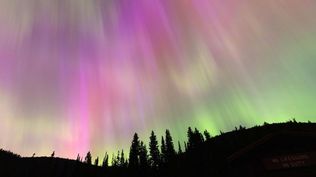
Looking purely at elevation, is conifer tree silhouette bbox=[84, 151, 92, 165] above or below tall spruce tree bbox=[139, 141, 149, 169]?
above

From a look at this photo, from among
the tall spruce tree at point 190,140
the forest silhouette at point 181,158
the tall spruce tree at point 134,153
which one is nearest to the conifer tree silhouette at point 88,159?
the forest silhouette at point 181,158

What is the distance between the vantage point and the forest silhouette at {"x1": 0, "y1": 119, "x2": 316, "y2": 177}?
66.2ft

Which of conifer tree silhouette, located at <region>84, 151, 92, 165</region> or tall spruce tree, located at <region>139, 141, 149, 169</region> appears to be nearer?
tall spruce tree, located at <region>139, 141, 149, 169</region>

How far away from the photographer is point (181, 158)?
10312 cm

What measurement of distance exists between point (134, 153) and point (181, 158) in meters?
31.3

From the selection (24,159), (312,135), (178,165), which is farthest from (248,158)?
(24,159)

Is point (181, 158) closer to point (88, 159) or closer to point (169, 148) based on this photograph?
point (169, 148)

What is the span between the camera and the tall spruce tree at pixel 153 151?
116887 millimetres

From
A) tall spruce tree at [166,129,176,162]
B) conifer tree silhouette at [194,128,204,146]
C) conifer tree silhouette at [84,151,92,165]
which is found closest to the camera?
tall spruce tree at [166,129,176,162]

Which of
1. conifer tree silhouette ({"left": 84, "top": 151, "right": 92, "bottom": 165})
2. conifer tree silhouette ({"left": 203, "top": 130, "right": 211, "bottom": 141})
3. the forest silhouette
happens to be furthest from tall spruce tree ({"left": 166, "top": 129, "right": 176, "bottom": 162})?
conifer tree silhouette ({"left": 84, "top": 151, "right": 92, "bottom": 165})

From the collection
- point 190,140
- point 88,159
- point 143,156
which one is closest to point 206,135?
point 190,140

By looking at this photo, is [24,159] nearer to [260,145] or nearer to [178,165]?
[178,165]

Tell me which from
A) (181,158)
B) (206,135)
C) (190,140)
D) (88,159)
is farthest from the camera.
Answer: (88,159)

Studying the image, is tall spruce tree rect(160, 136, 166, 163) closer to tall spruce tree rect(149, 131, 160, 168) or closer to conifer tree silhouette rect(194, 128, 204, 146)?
tall spruce tree rect(149, 131, 160, 168)
